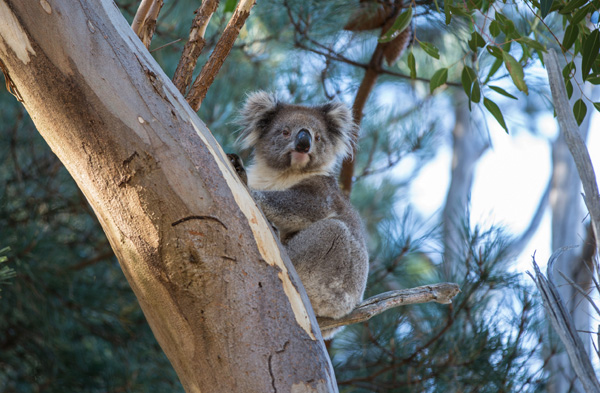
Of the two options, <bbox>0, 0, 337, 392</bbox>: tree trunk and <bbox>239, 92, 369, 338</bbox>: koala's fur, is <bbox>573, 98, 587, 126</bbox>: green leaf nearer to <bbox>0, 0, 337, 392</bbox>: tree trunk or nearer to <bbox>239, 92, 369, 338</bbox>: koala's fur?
<bbox>239, 92, 369, 338</bbox>: koala's fur

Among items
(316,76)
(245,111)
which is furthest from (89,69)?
(316,76)

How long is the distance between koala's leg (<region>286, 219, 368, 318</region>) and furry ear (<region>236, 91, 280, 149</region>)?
1.05 metres

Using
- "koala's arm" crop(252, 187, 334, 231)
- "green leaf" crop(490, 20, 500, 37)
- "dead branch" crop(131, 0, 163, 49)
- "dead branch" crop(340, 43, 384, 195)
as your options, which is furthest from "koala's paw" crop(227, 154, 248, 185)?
"dead branch" crop(340, 43, 384, 195)

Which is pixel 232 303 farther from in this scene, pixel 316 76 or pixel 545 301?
pixel 316 76

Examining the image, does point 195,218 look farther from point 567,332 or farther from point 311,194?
point 311,194

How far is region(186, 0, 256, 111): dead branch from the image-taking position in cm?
210

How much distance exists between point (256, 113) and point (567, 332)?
2.37 m

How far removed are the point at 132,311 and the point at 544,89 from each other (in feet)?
11.2

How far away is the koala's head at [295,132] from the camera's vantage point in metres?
3.19

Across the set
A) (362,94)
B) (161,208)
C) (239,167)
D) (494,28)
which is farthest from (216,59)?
(362,94)

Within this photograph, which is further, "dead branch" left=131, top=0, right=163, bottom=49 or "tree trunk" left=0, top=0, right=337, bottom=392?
"dead branch" left=131, top=0, right=163, bottom=49

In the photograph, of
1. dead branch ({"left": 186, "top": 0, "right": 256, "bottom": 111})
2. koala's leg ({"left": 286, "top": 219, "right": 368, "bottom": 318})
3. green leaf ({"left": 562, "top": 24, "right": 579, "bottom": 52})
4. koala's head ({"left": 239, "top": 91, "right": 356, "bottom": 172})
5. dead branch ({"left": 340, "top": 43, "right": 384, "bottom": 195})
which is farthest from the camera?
dead branch ({"left": 340, "top": 43, "right": 384, "bottom": 195})

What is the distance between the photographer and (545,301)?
1.58 metres

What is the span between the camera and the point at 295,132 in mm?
3232
